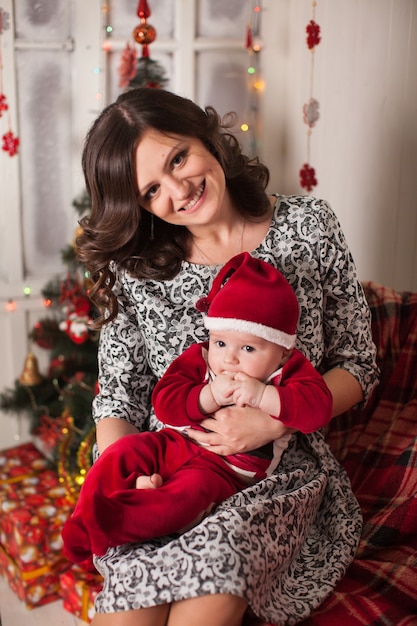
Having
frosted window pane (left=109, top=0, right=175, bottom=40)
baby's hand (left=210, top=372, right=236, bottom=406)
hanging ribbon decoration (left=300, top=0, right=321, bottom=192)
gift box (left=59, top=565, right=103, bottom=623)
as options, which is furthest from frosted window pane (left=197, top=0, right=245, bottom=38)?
gift box (left=59, top=565, right=103, bottom=623)

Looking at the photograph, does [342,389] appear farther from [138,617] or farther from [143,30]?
[143,30]

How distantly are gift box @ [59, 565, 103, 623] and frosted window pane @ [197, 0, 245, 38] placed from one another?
2235 mm

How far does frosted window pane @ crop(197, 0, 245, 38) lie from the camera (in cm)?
301

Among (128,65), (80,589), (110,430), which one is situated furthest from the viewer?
(128,65)

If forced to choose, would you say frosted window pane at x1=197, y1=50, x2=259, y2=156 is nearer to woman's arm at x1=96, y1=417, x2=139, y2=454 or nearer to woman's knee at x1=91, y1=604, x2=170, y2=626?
woman's arm at x1=96, y1=417, x2=139, y2=454

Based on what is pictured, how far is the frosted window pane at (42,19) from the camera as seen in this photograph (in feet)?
9.20

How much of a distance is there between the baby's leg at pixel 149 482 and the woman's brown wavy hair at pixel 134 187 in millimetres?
516

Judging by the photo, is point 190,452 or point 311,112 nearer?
point 190,452

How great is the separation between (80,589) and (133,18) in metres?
2.23

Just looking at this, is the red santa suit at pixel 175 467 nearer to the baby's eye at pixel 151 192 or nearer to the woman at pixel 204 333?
the woman at pixel 204 333

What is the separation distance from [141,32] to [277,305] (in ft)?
4.53

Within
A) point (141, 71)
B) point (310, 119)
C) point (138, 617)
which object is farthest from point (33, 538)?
point (310, 119)

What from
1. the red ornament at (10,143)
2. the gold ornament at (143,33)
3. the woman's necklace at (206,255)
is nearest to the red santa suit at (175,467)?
the woman's necklace at (206,255)

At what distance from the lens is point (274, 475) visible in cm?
147
